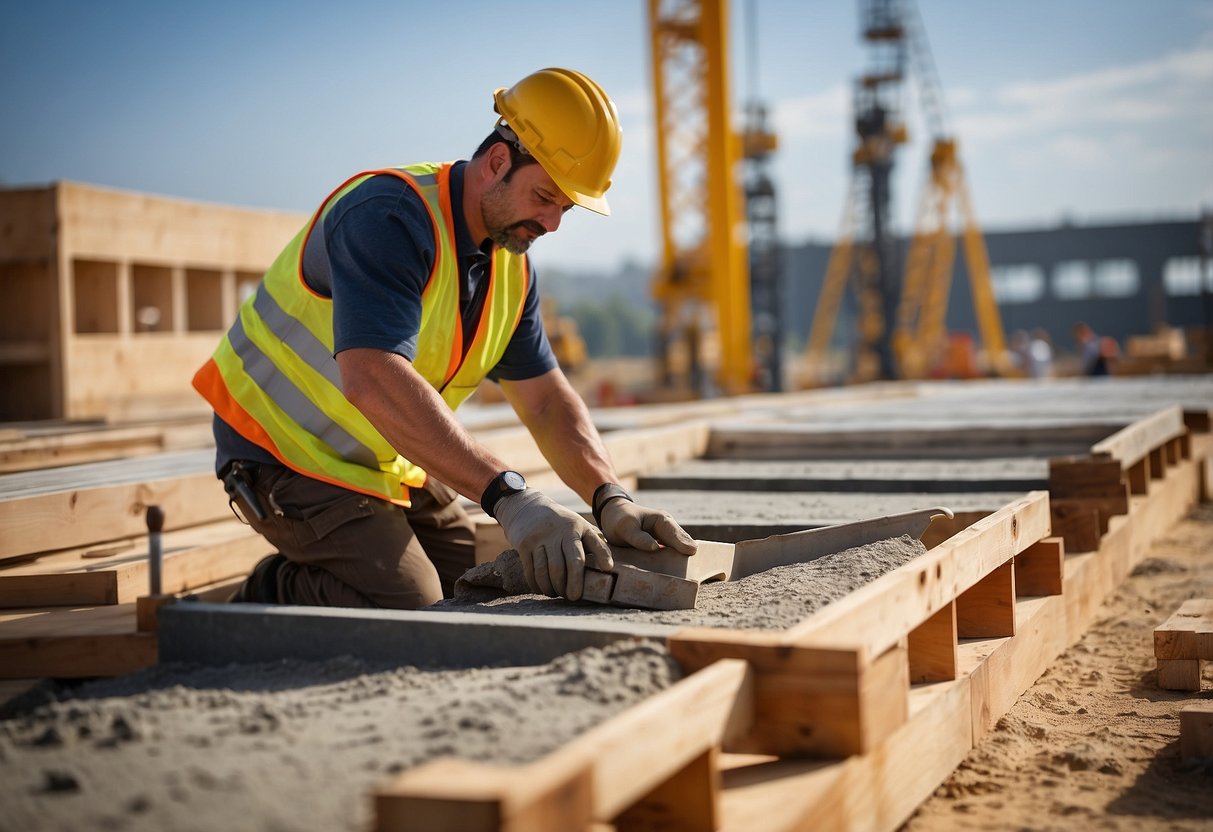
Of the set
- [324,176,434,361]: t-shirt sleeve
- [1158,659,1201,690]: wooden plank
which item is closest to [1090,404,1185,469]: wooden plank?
[1158,659,1201,690]: wooden plank

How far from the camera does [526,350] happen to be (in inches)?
165

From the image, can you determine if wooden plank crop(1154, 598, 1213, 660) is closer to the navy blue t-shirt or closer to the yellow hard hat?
the yellow hard hat

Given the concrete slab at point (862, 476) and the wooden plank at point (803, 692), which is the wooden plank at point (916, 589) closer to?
the wooden plank at point (803, 692)

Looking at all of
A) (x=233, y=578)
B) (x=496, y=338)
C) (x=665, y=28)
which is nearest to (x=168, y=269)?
(x=233, y=578)

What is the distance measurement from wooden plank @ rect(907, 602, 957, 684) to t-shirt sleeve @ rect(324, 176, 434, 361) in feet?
5.25

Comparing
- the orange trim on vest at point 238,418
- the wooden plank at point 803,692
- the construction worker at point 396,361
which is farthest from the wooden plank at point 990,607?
the orange trim on vest at point 238,418

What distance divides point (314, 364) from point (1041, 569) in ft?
8.69

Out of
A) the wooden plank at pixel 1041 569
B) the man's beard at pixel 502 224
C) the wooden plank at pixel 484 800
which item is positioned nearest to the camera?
the wooden plank at pixel 484 800

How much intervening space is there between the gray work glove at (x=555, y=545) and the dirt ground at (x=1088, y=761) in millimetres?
1032

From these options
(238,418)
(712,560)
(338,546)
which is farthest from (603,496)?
(238,418)

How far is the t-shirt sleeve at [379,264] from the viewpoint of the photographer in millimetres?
3297

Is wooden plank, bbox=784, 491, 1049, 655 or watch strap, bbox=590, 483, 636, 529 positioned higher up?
watch strap, bbox=590, 483, 636, 529

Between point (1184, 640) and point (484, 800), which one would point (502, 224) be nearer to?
point (484, 800)

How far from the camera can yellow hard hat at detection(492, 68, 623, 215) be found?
3.56 meters
